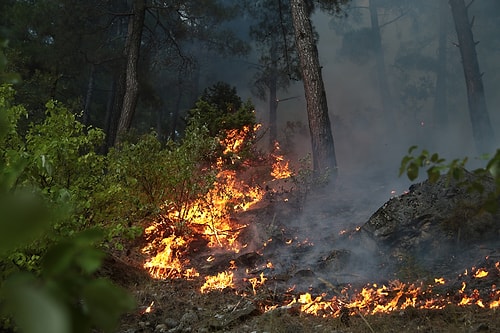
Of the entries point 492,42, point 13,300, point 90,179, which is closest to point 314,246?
point 90,179

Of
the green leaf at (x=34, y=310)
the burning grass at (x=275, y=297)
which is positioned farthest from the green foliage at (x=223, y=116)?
the green leaf at (x=34, y=310)

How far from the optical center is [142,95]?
1619 cm

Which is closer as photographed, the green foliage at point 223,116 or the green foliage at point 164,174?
the green foliage at point 164,174

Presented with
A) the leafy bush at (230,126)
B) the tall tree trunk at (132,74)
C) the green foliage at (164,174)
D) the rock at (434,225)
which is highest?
the tall tree trunk at (132,74)

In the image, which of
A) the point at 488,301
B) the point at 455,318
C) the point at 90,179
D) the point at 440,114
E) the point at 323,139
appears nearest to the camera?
the point at 455,318

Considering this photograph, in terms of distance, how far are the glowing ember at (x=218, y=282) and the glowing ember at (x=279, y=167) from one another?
5.08m

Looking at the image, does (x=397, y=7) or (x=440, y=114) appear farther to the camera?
(x=397, y=7)

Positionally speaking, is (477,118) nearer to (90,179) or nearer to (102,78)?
(90,179)

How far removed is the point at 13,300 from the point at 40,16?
53.3ft

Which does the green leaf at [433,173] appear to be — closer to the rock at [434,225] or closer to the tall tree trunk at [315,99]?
the rock at [434,225]

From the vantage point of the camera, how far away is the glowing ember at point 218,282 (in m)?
5.88

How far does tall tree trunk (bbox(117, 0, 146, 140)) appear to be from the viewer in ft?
38.0

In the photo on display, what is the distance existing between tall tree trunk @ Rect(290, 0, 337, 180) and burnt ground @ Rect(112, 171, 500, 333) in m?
1.33

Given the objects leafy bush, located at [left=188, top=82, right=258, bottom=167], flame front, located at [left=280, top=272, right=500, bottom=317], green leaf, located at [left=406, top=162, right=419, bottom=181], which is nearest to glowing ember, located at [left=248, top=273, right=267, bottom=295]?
flame front, located at [left=280, top=272, right=500, bottom=317]
